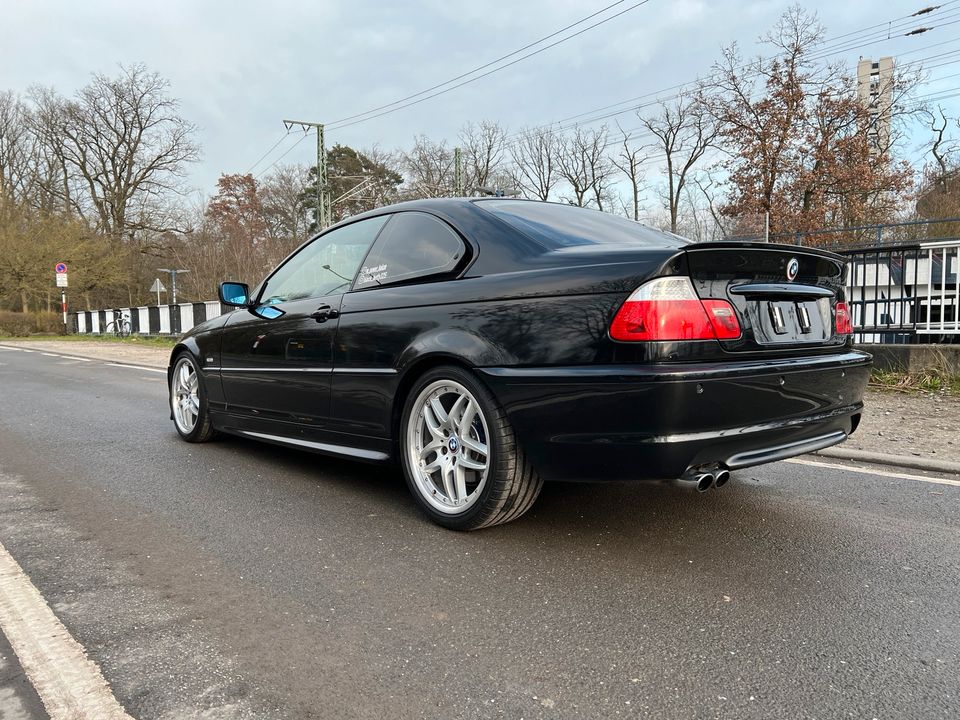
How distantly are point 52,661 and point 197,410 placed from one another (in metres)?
3.34

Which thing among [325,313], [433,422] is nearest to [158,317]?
[325,313]

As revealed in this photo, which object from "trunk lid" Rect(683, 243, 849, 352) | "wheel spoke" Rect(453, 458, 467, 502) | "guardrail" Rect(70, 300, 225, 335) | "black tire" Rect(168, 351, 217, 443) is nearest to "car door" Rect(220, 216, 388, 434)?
"black tire" Rect(168, 351, 217, 443)

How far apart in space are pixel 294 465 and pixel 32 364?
13.1 m

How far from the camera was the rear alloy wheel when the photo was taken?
5289 millimetres

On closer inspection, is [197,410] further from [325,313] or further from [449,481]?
[449,481]

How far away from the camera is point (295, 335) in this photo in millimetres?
4199

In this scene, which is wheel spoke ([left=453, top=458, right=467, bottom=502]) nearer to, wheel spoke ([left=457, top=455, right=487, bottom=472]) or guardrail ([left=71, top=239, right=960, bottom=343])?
wheel spoke ([left=457, top=455, right=487, bottom=472])

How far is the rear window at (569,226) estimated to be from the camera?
336 centimetres

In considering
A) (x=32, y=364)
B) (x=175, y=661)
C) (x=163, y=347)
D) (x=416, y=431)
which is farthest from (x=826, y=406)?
(x=163, y=347)

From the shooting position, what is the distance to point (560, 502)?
3.73m

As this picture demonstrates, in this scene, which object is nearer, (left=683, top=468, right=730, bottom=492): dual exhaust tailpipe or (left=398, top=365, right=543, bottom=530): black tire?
(left=683, top=468, right=730, bottom=492): dual exhaust tailpipe

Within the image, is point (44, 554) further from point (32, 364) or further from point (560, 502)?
point (32, 364)

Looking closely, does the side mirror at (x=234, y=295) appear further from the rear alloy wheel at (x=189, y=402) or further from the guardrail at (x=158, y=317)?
the guardrail at (x=158, y=317)

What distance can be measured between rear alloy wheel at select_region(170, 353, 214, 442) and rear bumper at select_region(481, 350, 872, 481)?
3060 millimetres
